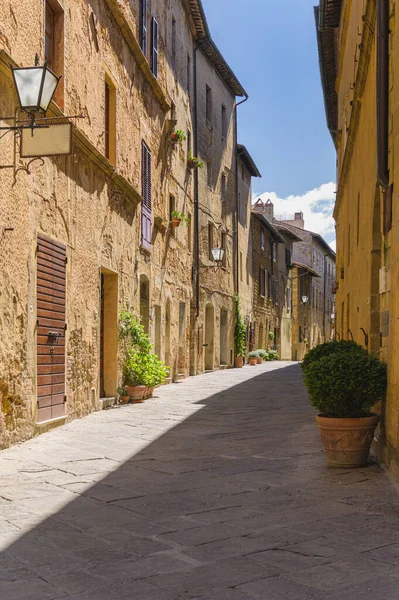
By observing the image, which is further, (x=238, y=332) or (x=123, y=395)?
(x=238, y=332)

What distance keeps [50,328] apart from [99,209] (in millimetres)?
2731

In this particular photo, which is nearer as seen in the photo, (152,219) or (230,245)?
(152,219)

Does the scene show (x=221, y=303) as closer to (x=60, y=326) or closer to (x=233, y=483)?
(x=60, y=326)

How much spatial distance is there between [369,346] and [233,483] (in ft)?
9.13

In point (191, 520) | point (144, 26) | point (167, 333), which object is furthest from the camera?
point (167, 333)

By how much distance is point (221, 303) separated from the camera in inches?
942

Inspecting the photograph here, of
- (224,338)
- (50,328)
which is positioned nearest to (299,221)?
(224,338)

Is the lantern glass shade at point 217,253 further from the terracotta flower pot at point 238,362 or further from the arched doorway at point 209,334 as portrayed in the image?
the terracotta flower pot at point 238,362

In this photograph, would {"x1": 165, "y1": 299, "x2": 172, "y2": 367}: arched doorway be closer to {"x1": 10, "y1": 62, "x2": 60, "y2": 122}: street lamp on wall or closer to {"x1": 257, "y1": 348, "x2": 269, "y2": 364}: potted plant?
{"x1": 10, "y1": 62, "x2": 60, "y2": 122}: street lamp on wall

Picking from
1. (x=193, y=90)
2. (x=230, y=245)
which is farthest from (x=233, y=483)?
(x=230, y=245)

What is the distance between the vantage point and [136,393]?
480 inches

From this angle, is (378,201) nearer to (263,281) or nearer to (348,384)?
(348,384)

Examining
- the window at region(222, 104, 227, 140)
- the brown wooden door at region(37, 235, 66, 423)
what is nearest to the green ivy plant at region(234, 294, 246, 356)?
the window at region(222, 104, 227, 140)

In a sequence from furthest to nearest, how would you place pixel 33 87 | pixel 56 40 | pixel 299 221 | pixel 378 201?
pixel 299 221 → pixel 56 40 → pixel 378 201 → pixel 33 87
